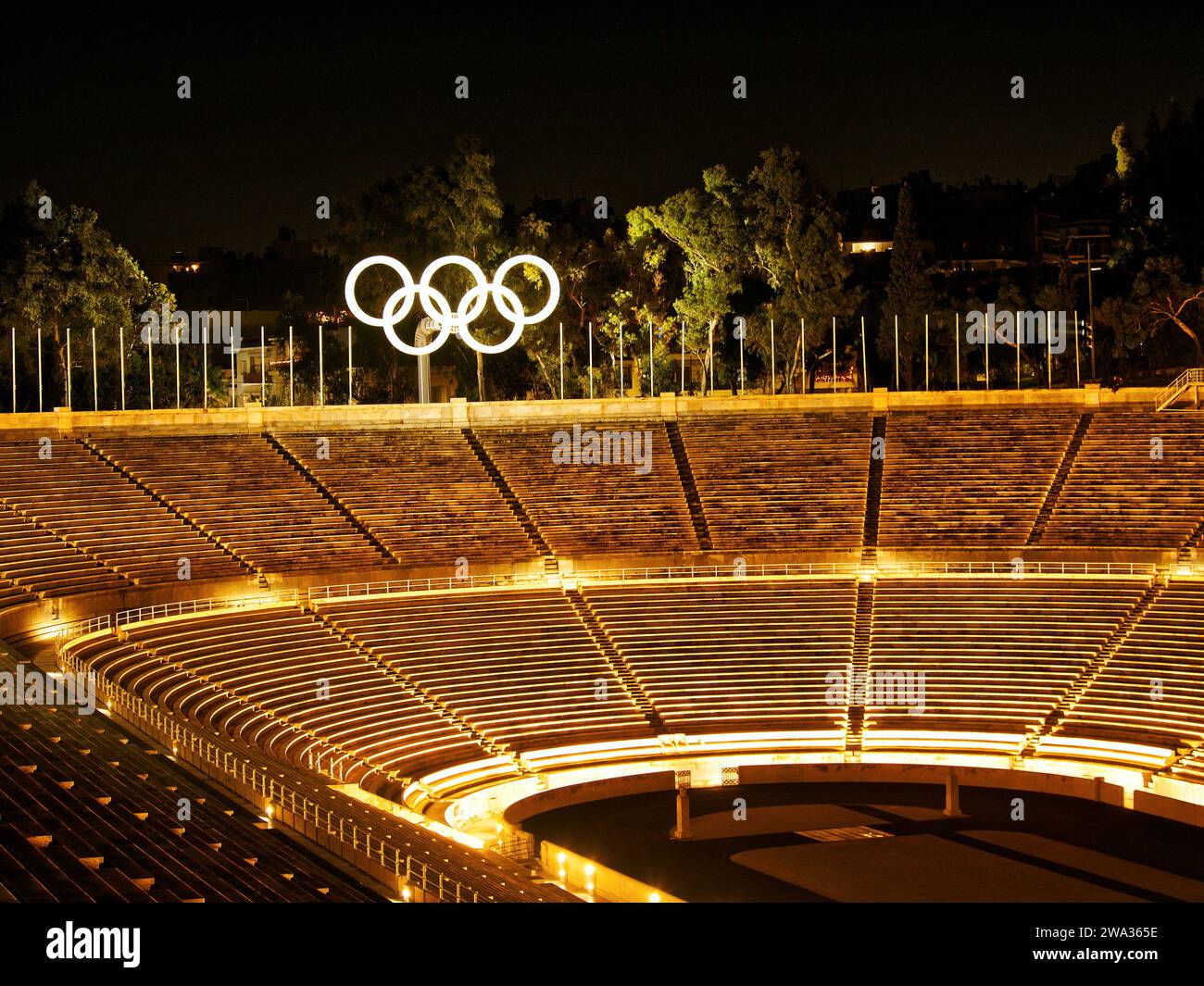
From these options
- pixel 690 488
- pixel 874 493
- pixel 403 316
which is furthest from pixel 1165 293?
pixel 403 316

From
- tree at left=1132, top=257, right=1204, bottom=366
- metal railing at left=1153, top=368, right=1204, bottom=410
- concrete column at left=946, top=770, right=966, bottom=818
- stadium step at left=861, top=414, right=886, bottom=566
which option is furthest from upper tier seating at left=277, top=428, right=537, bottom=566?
tree at left=1132, top=257, right=1204, bottom=366

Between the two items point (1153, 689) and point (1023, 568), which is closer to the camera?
point (1153, 689)

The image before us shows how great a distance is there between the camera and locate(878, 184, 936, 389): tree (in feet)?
188

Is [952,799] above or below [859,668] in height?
below

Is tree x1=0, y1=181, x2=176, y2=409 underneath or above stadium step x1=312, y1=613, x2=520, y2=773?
Result: above

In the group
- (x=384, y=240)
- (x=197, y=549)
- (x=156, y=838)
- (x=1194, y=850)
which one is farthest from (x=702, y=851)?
(x=384, y=240)

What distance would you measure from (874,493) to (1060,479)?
4960 millimetres

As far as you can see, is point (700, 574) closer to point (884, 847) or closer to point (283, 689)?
point (283, 689)

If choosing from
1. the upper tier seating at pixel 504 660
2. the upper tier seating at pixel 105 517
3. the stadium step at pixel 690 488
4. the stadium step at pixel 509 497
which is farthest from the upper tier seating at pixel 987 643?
the upper tier seating at pixel 105 517

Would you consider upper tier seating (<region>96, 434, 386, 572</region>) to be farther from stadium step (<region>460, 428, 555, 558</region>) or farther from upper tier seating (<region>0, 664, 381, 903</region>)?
upper tier seating (<region>0, 664, 381, 903</region>)

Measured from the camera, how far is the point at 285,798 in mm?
19922

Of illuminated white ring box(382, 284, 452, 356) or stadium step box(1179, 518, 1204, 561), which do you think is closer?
stadium step box(1179, 518, 1204, 561)

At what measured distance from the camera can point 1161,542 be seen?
3647cm

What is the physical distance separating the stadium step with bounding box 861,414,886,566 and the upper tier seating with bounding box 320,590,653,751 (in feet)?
25.5
